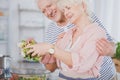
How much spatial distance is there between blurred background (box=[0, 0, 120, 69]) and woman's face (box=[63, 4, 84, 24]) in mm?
173

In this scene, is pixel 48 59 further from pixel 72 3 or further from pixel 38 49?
pixel 72 3

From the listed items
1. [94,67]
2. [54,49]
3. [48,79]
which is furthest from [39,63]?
[94,67]

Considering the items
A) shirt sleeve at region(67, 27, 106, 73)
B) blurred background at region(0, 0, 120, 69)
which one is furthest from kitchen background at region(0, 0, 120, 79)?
shirt sleeve at region(67, 27, 106, 73)

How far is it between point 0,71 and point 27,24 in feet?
1.21

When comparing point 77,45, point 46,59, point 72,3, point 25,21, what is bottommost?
point 46,59

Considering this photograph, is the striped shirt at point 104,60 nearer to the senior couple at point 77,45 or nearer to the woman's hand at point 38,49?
the senior couple at point 77,45

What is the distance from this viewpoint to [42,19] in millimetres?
1705

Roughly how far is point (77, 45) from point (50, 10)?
0.28 metres

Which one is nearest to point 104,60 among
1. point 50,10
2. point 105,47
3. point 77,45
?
point 105,47

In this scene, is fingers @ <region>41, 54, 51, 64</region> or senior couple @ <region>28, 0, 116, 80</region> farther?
fingers @ <region>41, 54, 51, 64</region>

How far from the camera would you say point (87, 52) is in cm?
150

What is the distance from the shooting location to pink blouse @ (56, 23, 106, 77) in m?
1.50

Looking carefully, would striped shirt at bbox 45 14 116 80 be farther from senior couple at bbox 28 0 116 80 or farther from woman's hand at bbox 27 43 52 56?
woman's hand at bbox 27 43 52 56

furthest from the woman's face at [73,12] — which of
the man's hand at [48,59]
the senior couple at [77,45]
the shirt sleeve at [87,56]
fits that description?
the man's hand at [48,59]
